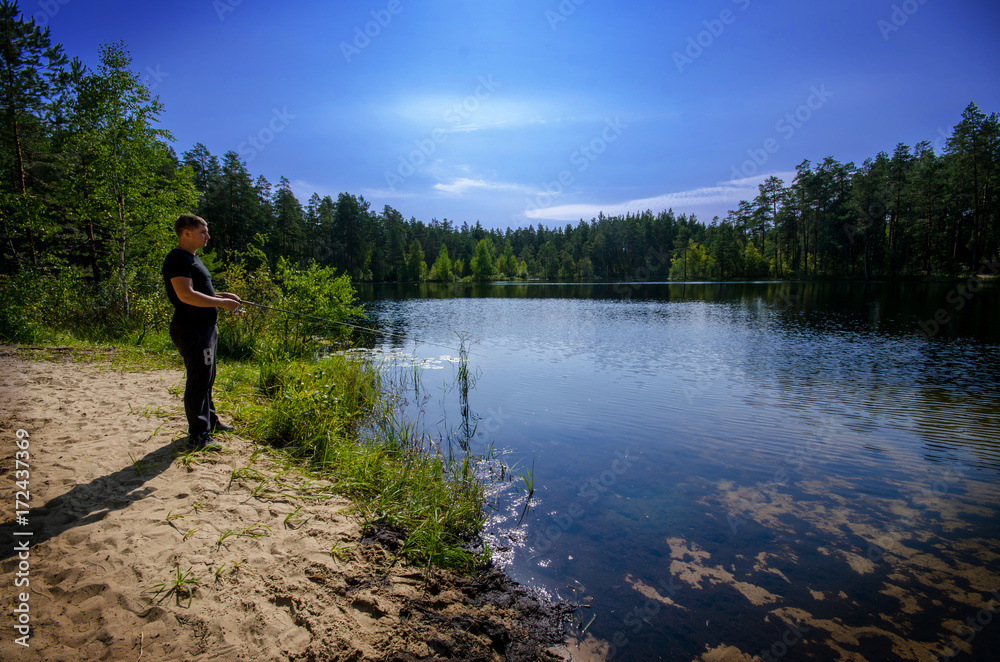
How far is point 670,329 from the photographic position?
73.2 feet

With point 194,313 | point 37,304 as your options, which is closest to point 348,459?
point 194,313

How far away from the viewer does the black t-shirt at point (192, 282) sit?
455 centimetres

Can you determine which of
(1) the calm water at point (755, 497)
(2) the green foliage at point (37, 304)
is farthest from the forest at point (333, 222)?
(1) the calm water at point (755, 497)

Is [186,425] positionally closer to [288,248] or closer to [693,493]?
[693,493]

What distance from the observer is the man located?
4.56m

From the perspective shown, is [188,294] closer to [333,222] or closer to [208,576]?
[208,576]

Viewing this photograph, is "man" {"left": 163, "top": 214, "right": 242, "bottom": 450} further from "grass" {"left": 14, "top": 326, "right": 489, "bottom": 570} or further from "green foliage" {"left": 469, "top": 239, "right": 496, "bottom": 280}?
"green foliage" {"left": 469, "top": 239, "right": 496, "bottom": 280}

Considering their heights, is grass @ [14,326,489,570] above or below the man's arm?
below

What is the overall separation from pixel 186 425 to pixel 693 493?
7.09 m

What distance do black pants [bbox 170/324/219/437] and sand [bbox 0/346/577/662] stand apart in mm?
383

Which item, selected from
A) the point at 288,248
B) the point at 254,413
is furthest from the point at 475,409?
the point at 288,248

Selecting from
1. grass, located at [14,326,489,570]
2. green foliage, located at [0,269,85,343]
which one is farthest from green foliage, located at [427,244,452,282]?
grass, located at [14,326,489,570]

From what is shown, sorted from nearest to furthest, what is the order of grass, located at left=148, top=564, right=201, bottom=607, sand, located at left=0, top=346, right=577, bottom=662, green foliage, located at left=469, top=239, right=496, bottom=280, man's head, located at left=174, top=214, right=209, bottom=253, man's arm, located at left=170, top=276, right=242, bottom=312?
sand, located at left=0, top=346, right=577, bottom=662
grass, located at left=148, top=564, right=201, bottom=607
man's arm, located at left=170, top=276, right=242, bottom=312
man's head, located at left=174, top=214, right=209, bottom=253
green foliage, located at left=469, top=239, right=496, bottom=280

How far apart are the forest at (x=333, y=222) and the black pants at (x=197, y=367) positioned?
7.45 m
